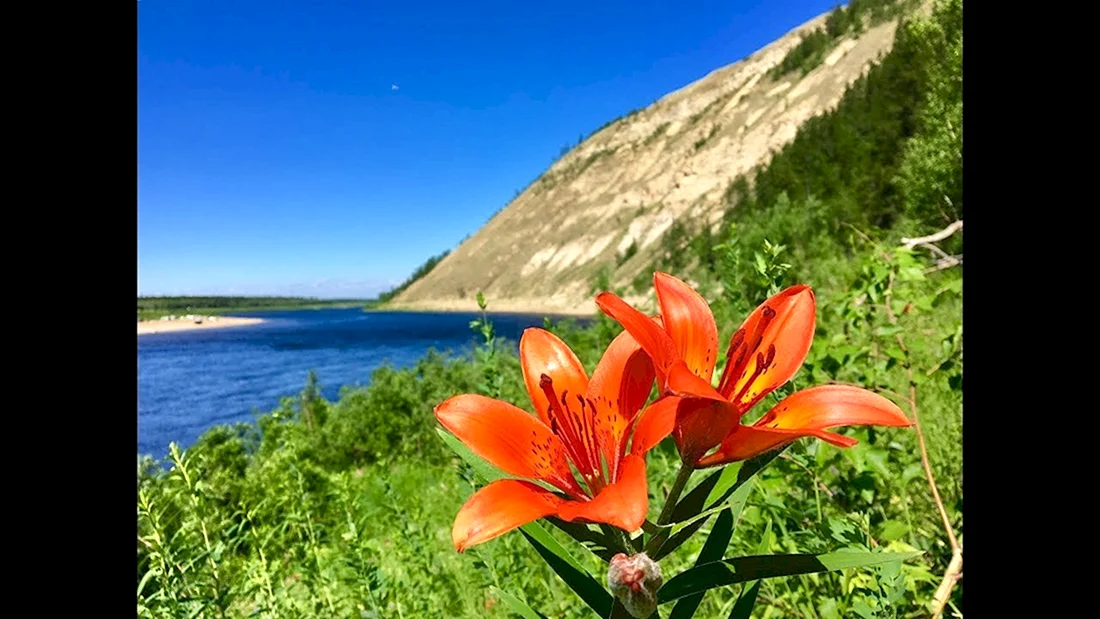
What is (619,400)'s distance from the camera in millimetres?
700

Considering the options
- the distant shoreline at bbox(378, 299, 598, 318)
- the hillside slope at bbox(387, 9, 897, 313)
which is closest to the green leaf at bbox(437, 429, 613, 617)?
the hillside slope at bbox(387, 9, 897, 313)

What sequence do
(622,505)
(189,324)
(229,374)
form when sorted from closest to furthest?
1. (622,505)
2. (229,374)
3. (189,324)

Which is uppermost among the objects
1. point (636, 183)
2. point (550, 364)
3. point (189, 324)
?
point (636, 183)

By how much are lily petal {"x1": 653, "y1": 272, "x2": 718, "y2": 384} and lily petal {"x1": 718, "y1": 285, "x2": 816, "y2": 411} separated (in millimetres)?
29

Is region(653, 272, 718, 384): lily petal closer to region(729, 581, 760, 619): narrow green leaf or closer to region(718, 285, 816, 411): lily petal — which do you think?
region(718, 285, 816, 411): lily petal

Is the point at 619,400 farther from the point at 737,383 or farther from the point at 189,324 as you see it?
the point at 189,324

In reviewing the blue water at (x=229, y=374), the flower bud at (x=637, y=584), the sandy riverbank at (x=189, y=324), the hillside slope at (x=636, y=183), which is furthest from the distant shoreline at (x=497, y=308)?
the flower bud at (x=637, y=584)

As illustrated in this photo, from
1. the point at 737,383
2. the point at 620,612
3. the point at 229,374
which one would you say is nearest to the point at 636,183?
the point at 229,374

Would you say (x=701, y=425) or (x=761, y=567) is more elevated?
(x=701, y=425)

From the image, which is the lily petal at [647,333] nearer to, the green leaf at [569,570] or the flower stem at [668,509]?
the flower stem at [668,509]

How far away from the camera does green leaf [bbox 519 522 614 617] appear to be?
25.7 inches

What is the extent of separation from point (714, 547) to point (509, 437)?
0.25 m

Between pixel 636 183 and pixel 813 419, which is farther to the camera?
pixel 636 183

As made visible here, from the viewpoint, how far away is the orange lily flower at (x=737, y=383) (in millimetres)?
555
